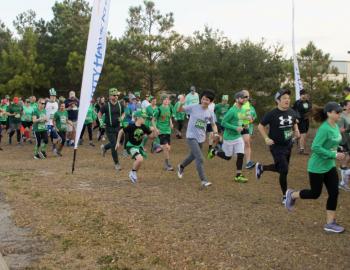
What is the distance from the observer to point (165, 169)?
11.2m

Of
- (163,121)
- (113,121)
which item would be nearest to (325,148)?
(113,121)

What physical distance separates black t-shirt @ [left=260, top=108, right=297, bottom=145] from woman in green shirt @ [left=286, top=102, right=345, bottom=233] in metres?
1.29

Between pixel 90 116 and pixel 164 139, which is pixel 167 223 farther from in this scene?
pixel 90 116

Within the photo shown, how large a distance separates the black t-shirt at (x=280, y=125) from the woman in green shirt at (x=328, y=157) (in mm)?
1294

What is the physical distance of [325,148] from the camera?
5.77 metres

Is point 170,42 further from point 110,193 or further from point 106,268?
point 106,268

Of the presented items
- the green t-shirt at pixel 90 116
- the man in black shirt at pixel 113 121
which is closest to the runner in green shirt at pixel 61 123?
the green t-shirt at pixel 90 116

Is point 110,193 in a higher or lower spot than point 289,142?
lower

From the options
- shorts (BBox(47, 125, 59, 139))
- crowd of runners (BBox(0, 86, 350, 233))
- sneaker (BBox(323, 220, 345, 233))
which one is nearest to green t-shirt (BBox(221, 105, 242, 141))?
crowd of runners (BBox(0, 86, 350, 233))

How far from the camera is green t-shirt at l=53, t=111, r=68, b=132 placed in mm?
14508

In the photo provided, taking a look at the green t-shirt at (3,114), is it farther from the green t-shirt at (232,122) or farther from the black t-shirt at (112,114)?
the green t-shirt at (232,122)

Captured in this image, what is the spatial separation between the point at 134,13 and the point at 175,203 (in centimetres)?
2249

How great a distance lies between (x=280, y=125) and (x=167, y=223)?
2386mm

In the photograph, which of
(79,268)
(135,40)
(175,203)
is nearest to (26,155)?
(175,203)
